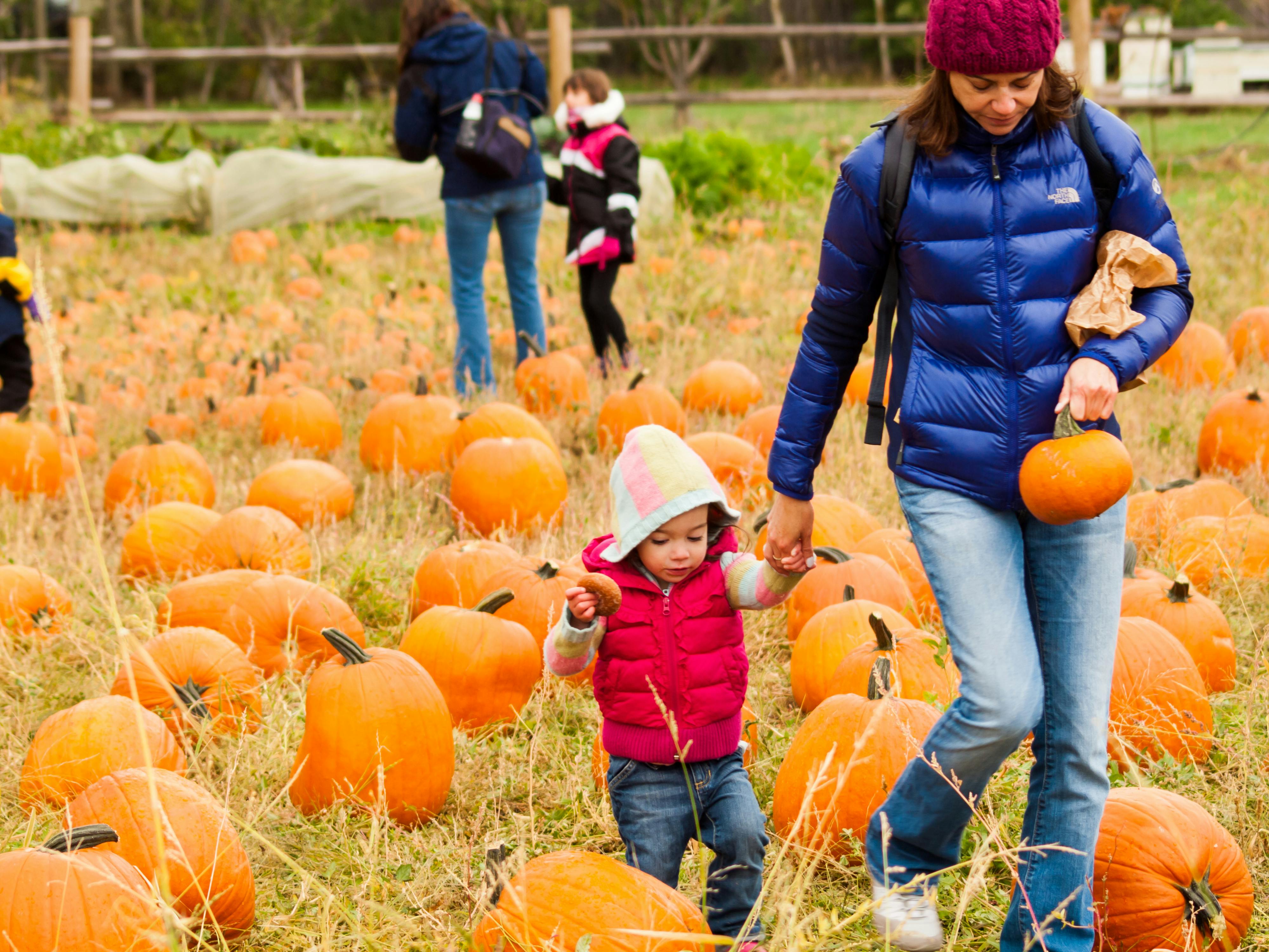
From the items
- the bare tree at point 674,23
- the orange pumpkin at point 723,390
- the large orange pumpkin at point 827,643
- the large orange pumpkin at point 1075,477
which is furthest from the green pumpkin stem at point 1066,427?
the bare tree at point 674,23

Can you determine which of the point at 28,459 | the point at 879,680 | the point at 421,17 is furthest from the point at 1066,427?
the point at 421,17

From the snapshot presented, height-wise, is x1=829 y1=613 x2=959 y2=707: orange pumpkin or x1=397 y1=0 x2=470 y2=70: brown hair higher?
x1=397 y1=0 x2=470 y2=70: brown hair

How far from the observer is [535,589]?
13.3 feet

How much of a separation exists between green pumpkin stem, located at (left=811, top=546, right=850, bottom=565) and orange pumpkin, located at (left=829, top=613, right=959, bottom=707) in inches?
23.1

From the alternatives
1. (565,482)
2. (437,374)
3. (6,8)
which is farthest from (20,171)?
(6,8)

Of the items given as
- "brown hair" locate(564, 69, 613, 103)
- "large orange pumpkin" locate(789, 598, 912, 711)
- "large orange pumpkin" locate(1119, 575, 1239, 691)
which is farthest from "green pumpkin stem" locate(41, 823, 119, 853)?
"brown hair" locate(564, 69, 613, 103)

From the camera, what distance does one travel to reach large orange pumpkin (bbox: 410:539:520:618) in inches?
169

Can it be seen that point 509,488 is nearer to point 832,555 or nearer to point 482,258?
point 832,555

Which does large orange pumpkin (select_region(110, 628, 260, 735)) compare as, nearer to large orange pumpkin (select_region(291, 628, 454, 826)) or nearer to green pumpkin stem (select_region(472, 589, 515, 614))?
large orange pumpkin (select_region(291, 628, 454, 826))

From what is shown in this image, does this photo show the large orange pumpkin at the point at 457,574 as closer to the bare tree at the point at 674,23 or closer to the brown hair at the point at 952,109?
the brown hair at the point at 952,109

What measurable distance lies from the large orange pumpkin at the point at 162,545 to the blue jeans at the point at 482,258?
2.37m

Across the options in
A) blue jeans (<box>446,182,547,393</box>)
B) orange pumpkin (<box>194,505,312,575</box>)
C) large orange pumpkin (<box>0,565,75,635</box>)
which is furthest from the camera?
blue jeans (<box>446,182,547,393</box>)

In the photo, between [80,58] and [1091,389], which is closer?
[1091,389]

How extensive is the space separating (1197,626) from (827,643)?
1.15 metres
